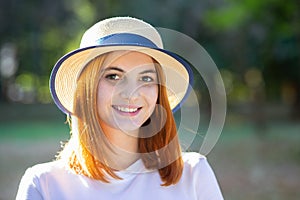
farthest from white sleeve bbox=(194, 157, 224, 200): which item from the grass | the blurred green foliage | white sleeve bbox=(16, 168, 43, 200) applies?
the blurred green foliage

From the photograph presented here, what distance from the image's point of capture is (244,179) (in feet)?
25.0

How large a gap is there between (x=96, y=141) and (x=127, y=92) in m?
0.16

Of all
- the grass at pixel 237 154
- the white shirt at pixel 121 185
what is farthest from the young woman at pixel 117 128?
the grass at pixel 237 154

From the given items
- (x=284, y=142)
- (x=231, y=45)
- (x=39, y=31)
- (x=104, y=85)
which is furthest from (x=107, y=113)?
(x=39, y=31)

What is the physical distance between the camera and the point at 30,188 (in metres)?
1.55

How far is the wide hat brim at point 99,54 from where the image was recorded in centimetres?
161

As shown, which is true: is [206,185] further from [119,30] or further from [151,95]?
[119,30]

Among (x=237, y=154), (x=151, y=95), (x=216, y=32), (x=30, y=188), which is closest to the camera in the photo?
(x=30, y=188)

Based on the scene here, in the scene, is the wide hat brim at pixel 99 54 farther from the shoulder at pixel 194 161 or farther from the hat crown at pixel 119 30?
the shoulder at pixel 194 161

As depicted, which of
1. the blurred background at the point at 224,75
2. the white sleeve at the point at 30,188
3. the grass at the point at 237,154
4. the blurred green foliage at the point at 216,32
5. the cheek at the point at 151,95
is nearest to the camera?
the white sleeve at the point at 30,188

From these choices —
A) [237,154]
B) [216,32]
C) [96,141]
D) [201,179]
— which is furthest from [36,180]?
[216,32]

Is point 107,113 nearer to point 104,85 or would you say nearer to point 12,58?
point 104,85

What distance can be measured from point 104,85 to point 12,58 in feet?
58.9

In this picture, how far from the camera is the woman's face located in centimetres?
163
